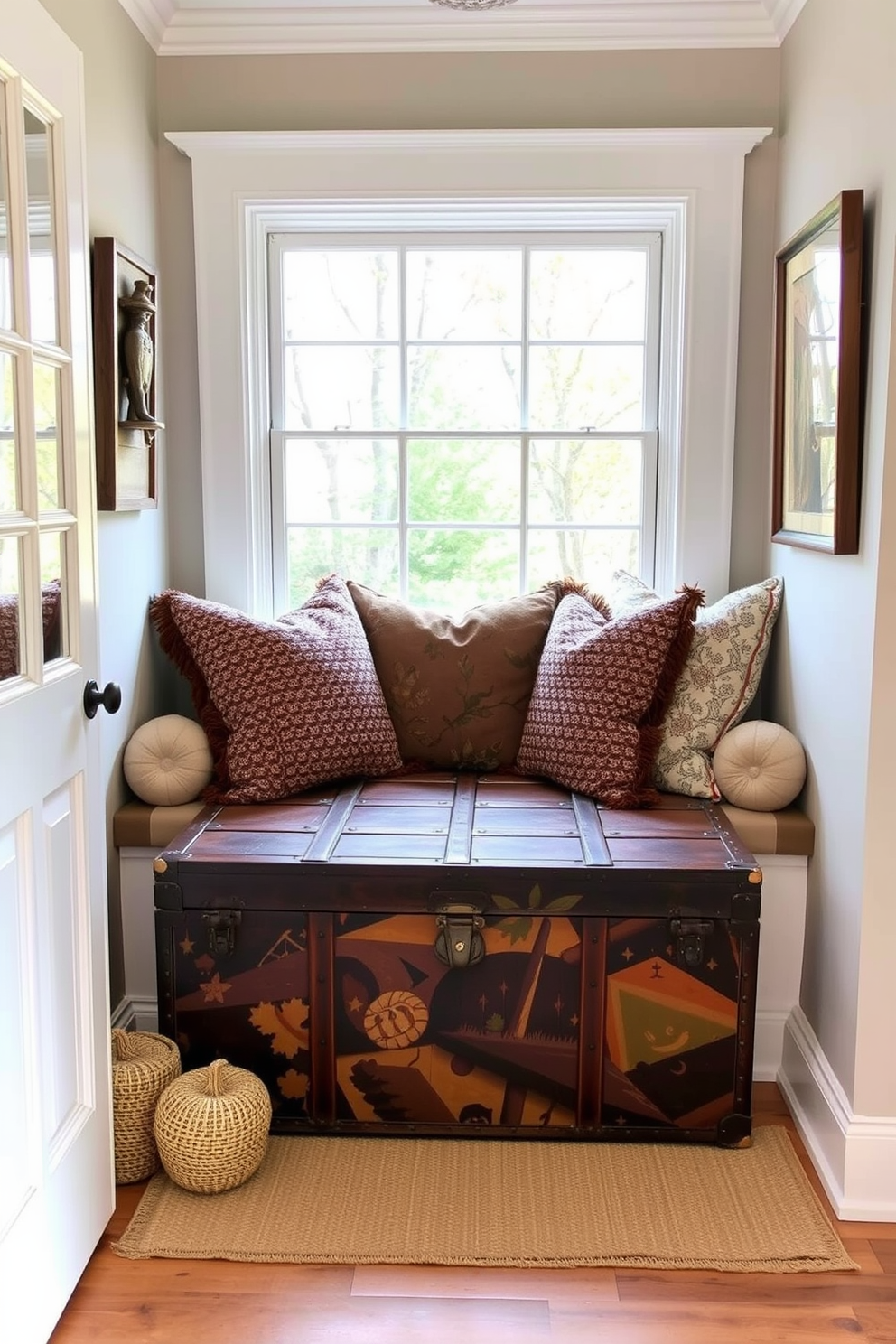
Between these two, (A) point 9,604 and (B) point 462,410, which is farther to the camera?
(B) point 462,410

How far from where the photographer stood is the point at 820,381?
2555mm

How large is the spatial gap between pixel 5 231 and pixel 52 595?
56 cm

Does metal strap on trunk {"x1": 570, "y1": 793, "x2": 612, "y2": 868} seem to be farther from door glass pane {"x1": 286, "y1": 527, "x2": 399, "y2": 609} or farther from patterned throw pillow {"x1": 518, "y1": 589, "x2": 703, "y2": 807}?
door glass pane {"x1": 286, "y1": 527, "x2": 399, "y2": 609}

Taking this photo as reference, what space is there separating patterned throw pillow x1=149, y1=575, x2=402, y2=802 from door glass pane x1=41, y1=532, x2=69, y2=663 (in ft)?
2.72

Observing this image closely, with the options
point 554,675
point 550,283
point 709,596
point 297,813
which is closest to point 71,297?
point 297,813

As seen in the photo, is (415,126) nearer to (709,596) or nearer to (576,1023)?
(709,596)

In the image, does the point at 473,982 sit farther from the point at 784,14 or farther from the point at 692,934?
the point at 784,14

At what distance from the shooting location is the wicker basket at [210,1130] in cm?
227

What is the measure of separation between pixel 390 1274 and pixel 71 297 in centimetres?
176

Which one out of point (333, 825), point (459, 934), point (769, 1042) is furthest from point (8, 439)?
point (769, 1042)

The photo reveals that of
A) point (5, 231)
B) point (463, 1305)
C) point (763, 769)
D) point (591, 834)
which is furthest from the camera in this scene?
point (763, 769)

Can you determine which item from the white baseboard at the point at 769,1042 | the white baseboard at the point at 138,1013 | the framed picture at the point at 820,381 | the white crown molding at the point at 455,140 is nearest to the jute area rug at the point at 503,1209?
the white baseboard at the point at 769,1042

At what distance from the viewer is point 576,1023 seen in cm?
245

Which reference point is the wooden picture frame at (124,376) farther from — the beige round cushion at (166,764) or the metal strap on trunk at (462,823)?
the metal strap on trunk at (462,823)
